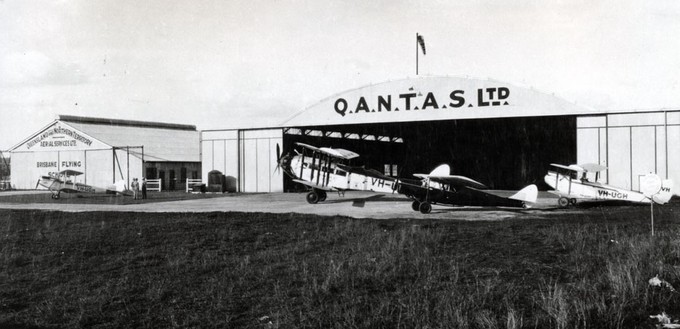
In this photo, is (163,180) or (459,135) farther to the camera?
(163,180)

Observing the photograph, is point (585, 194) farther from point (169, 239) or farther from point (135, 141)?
point (135, 141)

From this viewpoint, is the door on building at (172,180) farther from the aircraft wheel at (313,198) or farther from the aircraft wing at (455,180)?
the aircraft wing at (455,180)

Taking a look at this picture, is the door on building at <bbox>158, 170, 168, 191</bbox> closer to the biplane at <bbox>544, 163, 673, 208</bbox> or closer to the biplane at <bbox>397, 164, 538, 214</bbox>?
the biplane at <bbox>397, 164, 538, 214</bbox>

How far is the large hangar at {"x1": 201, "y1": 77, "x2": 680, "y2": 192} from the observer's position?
29500 millimetres

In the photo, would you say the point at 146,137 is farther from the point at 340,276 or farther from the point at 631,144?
the point at 340,276

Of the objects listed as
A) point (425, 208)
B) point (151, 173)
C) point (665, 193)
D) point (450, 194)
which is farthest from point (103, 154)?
point (665, 193)

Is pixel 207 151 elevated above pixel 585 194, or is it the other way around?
pixel 207 151

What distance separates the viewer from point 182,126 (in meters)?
Answer: 66.9

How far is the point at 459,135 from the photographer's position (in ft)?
150

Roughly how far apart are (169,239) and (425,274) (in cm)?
729

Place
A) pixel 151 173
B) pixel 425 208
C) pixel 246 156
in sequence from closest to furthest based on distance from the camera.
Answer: pixel 425 208 < pixel 246 156 < pixel 151 173

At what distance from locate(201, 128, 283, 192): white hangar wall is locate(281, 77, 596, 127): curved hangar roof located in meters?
4.78

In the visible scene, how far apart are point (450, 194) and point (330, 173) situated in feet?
20.3

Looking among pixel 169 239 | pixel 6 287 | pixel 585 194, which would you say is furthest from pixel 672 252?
pixel 585 194
